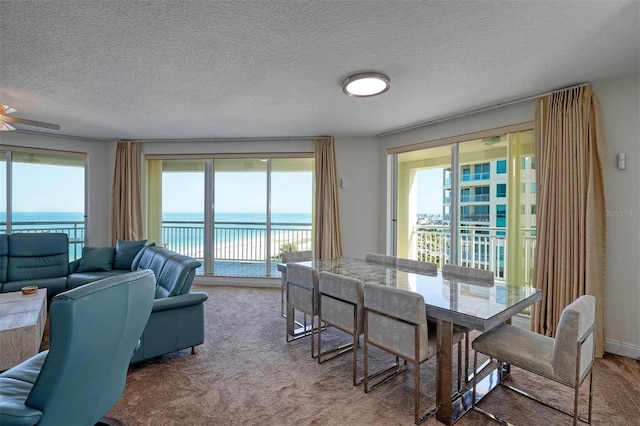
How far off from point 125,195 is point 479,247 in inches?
221

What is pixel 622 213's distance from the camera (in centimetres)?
266

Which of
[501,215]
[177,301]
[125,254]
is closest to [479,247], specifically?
[501,215]

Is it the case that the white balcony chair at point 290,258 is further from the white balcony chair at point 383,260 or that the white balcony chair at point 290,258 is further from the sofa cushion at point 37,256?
the sofa cushion at point 37,256

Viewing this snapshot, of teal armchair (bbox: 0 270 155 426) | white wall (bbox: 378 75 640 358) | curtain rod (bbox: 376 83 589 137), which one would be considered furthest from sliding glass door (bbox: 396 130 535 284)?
teal armchair (bbox: 0 270 155 426)

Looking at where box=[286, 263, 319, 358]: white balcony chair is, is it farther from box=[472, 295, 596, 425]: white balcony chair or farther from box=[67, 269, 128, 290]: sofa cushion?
box=[67, 269, 128, 290]: sofa cushion

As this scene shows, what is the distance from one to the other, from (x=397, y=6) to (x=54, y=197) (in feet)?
19.6

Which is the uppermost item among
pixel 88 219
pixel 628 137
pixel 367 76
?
pixel 367 76

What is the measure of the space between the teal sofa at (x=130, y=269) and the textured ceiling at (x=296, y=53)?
1669 millimetres

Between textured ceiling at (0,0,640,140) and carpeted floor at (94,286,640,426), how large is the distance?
245 centimetres

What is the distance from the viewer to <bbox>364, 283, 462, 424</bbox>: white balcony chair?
179cm

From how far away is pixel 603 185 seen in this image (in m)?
2.70

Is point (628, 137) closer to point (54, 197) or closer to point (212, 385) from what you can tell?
point (212, 385)

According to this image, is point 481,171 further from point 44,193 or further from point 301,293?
point 44,193

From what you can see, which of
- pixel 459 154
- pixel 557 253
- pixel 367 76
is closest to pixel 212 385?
pixel 367 76
